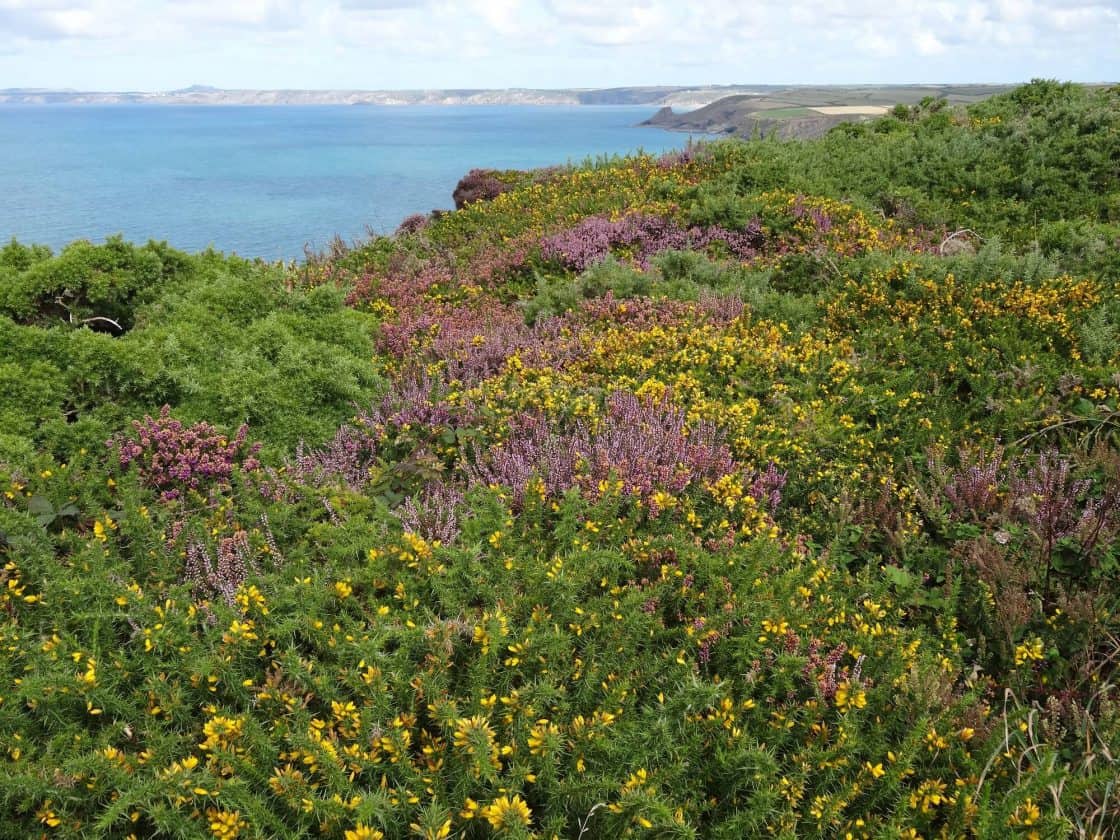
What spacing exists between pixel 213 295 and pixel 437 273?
406cm

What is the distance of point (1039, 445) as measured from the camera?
5.30 metres

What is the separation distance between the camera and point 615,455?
181 inches

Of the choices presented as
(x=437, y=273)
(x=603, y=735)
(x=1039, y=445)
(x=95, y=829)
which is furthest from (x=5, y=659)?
(x=437, y=273)

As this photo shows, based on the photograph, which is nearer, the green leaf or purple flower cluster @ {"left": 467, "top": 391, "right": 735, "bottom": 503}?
the green leaf

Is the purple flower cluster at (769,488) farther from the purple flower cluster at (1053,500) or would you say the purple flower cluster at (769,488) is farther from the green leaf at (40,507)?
the green leaf at (40,507)

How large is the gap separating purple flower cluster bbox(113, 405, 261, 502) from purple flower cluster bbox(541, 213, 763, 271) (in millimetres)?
6370

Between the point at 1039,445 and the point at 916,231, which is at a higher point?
the point at 916,231

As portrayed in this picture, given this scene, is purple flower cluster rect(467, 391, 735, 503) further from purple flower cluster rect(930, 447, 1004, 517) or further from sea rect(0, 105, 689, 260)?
sea rect(0, 105, 689, 260)

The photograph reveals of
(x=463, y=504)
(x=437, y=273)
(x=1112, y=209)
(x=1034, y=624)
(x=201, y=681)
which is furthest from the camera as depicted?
(x=1112, y=209)

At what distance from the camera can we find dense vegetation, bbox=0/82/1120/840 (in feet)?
8.43

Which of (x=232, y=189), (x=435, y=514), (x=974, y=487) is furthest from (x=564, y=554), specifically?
(x=232, y=189)

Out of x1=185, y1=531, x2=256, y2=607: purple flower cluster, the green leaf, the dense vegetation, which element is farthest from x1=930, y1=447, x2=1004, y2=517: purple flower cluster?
the green leaf

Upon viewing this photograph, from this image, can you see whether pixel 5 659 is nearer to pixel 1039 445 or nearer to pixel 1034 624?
pixel 1034 624

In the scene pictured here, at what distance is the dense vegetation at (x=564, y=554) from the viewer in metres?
2.57
